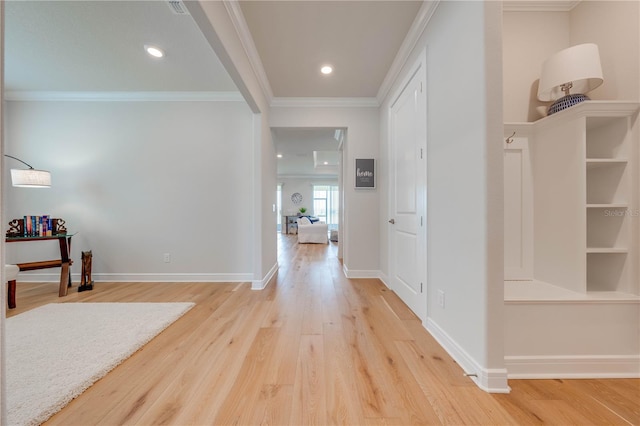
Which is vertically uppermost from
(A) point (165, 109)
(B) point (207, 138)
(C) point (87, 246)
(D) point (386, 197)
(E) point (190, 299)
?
(A) point (165, 109)

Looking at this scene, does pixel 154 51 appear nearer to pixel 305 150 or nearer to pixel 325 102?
pixel 325 102

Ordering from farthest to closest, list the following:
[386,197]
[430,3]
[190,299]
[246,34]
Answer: [386,197], [190,299], [246,34], [430,3]

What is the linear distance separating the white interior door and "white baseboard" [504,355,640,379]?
27.1 inches

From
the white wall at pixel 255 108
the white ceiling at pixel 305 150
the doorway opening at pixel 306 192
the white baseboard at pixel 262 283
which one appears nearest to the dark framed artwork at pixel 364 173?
the white ceiling at pixel 305 150

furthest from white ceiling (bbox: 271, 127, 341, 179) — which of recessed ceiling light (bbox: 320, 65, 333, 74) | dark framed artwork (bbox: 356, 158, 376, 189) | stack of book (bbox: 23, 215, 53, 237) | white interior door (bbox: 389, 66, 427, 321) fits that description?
stack of book (bbox: 23, 215, 53, 237)

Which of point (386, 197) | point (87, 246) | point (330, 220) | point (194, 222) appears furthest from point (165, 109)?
point (330, 220)

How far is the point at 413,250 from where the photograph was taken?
2.32 metres

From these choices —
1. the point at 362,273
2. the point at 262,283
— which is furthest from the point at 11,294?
the point at 362,273

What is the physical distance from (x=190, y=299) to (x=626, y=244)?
3607 millimetres

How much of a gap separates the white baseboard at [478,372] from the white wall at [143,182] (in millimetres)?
2633

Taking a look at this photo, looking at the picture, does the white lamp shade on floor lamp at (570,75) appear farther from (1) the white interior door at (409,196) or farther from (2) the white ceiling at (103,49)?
(2) the white ceiling at (103,49)

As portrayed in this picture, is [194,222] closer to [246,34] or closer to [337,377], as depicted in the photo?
[246,34]

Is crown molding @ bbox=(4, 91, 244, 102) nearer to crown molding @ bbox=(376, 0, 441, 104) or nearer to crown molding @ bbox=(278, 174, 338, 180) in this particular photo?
crown molding @ bbox=(376, 0, 441, 104)

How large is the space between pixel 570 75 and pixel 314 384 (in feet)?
7.90
